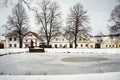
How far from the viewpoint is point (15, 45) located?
2908 inches

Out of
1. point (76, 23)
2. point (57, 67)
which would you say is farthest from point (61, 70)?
point (76, 23)

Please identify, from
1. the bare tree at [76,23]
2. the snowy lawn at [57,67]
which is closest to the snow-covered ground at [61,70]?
the snowy lawn at [57,67]

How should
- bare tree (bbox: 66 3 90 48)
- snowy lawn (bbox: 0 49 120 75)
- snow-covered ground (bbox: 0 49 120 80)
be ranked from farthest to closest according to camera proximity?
bare tree (bbox: 66 3 90 48) → snowy lawn (bbox: 0 49 120 75) → snow-covered ground (bbox: 0 49 120 80)

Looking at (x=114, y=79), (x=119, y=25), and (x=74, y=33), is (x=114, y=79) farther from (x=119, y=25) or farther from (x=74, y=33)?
(x=74, y=33)

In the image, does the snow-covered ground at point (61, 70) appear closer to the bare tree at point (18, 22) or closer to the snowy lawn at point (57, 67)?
the snowy lawn at point (57, 67)

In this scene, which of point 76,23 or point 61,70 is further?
point 76,23

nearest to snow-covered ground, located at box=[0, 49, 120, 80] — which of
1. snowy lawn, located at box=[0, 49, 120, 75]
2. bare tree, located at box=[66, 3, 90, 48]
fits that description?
snowy lawn, located at box=[0, 49, 120, 75]

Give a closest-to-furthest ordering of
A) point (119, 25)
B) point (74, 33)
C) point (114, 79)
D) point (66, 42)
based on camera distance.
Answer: point (114, 79) → point (119, 25) → point (74, 33) → point (66, 42)

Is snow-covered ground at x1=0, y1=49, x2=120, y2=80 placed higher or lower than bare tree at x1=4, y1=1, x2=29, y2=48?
lower

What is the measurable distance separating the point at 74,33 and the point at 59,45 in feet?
97.7

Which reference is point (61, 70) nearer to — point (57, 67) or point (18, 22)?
point (57, 67)

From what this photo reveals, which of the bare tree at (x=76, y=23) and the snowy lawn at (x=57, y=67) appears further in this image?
the bare tree at (x=76, y=23)

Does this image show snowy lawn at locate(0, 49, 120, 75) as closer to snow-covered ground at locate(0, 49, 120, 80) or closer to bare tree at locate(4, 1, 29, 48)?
snow-covered ground at locate(0, 49, 120, 80)

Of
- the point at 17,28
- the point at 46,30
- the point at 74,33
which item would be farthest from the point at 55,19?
the point at 17,28
